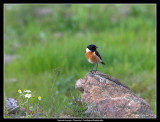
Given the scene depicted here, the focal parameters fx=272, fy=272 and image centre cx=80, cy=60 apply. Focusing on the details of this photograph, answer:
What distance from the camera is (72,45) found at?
8.74 metres

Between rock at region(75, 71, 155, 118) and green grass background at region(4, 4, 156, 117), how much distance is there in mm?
452

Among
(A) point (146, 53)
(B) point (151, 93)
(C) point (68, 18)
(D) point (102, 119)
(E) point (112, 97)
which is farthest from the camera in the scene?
A: (C) point (68, 18)

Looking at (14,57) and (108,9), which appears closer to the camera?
(14,57)

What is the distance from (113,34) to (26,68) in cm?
423

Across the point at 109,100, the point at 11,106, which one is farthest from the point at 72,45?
the point at 109,100

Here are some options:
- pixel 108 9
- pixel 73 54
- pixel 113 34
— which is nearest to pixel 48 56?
pixel 73 54

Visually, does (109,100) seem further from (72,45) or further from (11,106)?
(72,45)

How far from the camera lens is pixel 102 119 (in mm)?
3852

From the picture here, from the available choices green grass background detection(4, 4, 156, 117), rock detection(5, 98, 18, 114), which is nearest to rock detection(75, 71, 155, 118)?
green grass background detection(4, 4, 156, 117)

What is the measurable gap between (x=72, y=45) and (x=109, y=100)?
4.88 meters

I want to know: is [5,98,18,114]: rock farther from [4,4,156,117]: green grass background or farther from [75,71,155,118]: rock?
[75,71,155,118]: rock

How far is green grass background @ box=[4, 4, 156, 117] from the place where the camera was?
7.06 metres

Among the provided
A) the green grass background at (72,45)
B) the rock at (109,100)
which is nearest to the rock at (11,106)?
the green grass background at (72,45)

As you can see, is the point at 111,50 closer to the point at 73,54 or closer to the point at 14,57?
the point at 73,54
